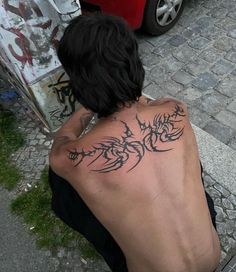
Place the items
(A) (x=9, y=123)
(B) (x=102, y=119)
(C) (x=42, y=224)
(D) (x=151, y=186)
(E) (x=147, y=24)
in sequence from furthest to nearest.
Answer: (E) (x=147, y=24) → (A) (x=9, y=123) → (C) (x=42, y=224) → (B) (x=102, y=119) → (D) (x=151, y=186)

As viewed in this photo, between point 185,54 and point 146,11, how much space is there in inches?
22.6

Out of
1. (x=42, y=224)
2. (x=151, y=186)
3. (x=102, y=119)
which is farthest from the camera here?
(x=42, y=224)

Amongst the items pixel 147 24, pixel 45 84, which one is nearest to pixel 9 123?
pixel 45 84

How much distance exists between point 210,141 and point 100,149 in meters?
1.62

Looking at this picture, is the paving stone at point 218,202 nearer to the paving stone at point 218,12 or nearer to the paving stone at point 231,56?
the paving stone at point 231,56

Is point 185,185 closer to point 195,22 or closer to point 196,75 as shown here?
point 196,75

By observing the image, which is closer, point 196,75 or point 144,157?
point 144,157

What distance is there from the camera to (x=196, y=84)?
388cm

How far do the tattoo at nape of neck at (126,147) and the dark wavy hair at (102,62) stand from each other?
0.44 feet

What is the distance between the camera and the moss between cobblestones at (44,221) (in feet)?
9.37

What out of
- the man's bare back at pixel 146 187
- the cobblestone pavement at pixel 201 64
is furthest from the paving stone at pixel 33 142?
the man's bare back at pixel 146 187

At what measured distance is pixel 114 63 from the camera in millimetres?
1781

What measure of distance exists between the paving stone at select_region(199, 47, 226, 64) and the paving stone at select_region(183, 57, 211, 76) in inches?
2.2

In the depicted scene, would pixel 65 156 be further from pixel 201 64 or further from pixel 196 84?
pixel 201 64
